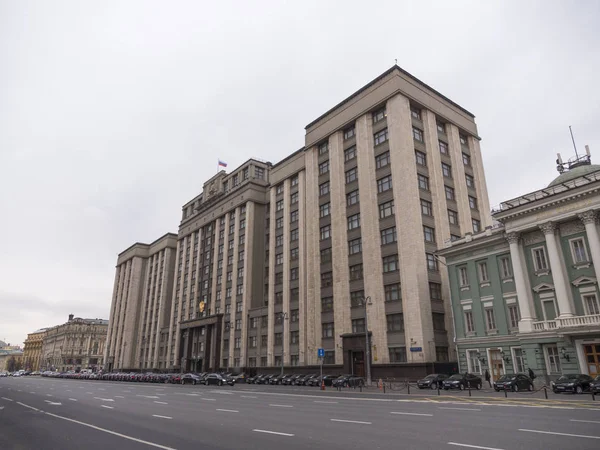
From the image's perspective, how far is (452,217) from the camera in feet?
184

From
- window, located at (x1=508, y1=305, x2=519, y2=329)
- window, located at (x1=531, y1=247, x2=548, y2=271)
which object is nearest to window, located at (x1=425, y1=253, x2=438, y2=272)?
window, located at (x1=508, y1=305, x2=519, y2=329)

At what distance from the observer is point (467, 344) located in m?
42.7

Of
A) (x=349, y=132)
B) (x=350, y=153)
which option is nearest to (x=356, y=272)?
(x=350, y=153)

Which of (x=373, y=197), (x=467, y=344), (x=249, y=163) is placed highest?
(x=249, y=163)

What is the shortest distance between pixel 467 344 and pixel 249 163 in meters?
57.8

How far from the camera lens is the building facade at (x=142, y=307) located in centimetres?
10369

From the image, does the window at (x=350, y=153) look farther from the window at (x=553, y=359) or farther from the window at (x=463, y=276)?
the window at (x=553, y=359)

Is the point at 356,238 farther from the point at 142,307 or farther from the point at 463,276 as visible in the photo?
the point at 142,307

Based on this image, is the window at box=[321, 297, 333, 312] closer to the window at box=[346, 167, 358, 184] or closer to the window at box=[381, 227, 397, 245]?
the window at box=[381, 227, 397, 245]

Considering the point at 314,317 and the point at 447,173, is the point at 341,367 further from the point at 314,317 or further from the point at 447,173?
the point at 447,173

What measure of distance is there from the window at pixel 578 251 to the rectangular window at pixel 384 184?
2276cm

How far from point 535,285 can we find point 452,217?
770 inches

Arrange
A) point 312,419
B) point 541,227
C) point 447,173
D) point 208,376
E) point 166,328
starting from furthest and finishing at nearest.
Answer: point 166,328
point 447,173
point 208,376
point 541,227
point 312,419

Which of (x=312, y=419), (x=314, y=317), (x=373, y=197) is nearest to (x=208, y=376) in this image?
(x=314, y=317)
